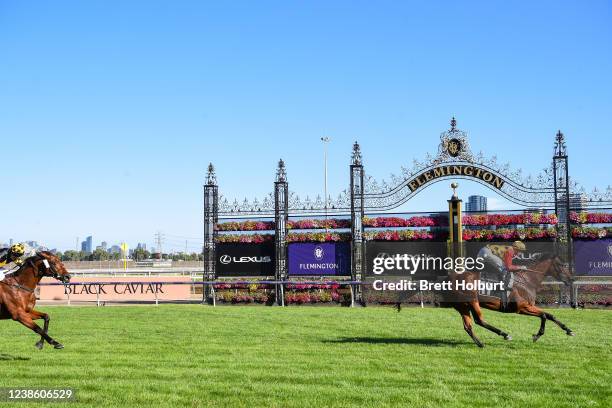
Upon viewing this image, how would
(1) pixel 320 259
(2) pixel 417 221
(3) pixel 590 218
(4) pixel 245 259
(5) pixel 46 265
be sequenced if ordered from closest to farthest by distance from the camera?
(5) pixel 46 265 → (3) pixel 590 218 → (2) pixel 417 221 → (1) pixel 320 259 → (4) pixel 245 259

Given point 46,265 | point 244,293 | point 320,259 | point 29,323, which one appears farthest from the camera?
point 244,293

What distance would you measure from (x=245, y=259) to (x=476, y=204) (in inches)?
370

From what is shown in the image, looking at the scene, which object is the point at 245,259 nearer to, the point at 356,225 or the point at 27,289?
the point at 356,225

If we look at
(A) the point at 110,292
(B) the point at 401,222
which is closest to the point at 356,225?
(B) the point at 401,222

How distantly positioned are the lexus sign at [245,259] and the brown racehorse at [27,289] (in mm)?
14992

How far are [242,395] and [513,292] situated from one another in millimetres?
6749

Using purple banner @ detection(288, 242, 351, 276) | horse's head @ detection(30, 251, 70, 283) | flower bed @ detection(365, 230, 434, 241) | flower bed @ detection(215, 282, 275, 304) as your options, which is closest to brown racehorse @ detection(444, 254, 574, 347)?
horse's head @ detection(30, 251, 70, 283)

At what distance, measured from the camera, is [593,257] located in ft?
82.4

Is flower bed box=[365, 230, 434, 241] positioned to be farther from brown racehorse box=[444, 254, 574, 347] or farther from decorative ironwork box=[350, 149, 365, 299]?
brown racehorse box=[444, 254, 574, 347]

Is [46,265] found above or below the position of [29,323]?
above

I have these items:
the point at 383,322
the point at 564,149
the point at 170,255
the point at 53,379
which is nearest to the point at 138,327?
the point at 383,322

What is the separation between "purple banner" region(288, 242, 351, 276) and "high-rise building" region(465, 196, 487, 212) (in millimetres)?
4846

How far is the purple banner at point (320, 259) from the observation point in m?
27.4

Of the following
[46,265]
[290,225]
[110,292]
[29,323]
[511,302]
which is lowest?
[110,292]
